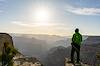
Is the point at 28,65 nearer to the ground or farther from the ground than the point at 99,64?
nearer to the ground

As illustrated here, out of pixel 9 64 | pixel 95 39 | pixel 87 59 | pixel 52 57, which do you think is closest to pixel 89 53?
pixel 87 59

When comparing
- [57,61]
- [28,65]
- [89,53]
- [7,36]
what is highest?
[7,36]

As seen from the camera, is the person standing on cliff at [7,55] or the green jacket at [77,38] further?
the person standing on cliff at [7,55]

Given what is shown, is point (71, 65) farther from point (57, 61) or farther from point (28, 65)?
point (57, 61)

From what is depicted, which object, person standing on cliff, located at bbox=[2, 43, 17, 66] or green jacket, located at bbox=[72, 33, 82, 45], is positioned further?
person standing on cliff, located at bbox=[2, 43, 17, 66]

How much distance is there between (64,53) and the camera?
18425cm

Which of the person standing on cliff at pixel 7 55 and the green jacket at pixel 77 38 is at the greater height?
the green jacket at pixel 77 38

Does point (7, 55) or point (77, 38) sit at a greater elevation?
point (77, 38)

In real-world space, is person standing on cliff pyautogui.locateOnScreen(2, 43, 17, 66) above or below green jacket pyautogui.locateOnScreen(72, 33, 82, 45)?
below

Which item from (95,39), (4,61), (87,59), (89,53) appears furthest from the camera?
(95,39)

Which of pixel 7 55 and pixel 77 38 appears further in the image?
pixel 7 55

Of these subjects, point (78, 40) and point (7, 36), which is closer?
point (78, 40)

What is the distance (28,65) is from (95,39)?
12974 centimetres

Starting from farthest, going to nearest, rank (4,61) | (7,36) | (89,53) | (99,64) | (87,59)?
(89,53)
(87,59)
(7,36)
(4,61)
(99,64)
